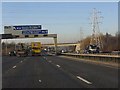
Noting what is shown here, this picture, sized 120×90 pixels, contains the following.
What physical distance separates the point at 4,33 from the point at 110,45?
53.2 metres

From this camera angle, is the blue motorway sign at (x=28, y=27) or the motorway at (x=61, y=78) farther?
the blue motorway sign at (x=28, y=27)

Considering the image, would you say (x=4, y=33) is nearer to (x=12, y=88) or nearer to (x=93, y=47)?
(x=93, y=47)

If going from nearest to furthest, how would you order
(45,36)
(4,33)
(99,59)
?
1. (99,59)
2. (4,33)
3. (45,36)

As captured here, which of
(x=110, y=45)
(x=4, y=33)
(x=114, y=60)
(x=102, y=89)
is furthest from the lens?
(x=110, y=45)

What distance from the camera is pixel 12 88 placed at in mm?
14133

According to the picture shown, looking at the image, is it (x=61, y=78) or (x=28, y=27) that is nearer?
(x=61, y=78)

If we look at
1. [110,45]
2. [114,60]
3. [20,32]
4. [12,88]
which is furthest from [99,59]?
[110,45]

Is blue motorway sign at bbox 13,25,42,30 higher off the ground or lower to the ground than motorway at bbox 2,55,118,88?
higher

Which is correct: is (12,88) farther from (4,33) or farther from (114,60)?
(4,33)

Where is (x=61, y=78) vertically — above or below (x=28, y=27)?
below

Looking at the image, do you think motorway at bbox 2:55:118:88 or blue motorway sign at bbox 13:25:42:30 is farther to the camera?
blue motorway sign at bbox 13:25:42:30

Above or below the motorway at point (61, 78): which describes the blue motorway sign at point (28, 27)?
above

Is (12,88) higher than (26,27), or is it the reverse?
(26,27)

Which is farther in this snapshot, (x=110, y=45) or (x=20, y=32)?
(x=110, y=45)
